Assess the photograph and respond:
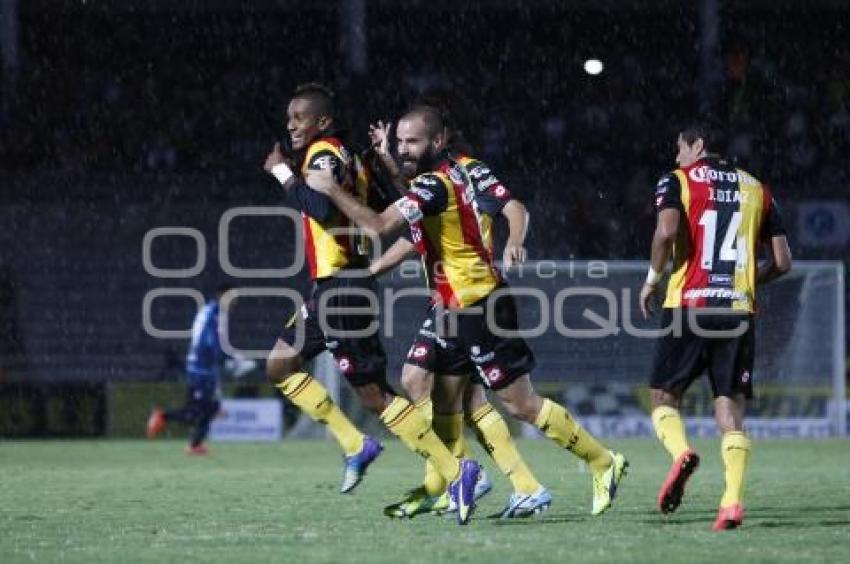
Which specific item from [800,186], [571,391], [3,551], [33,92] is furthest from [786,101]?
[3,551]

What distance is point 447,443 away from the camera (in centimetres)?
986

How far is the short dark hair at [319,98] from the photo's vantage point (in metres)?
9.99

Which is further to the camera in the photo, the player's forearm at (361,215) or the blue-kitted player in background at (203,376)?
the blue-kitted player in background at (203,376)

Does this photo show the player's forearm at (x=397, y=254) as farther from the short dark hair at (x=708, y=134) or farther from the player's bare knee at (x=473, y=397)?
the short dark hair at (x=708, y=134)

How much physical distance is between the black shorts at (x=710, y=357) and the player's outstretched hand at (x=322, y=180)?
6.18 feet

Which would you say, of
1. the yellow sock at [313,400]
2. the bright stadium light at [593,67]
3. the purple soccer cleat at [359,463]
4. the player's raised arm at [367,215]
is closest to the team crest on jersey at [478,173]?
the player's raised arm at [367,215]

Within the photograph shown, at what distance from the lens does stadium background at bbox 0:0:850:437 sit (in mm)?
25750

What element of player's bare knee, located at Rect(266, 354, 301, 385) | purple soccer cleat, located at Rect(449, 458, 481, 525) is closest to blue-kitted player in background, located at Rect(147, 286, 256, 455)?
player's bare knee, located at Rect(266, 354, 301, 385)

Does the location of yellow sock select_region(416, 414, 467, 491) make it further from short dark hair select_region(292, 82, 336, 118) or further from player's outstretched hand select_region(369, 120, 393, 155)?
short dark hair select_region(292, 82, 336, 118)

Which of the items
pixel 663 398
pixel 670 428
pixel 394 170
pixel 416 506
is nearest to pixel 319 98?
pixel 394 170

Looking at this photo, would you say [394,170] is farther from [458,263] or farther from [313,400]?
[313,400]

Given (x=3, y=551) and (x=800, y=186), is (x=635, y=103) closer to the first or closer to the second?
(x=800, y=186)

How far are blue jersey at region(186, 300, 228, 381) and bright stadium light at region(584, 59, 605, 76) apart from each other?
1320 centimetres

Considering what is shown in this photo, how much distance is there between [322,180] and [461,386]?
147cm
